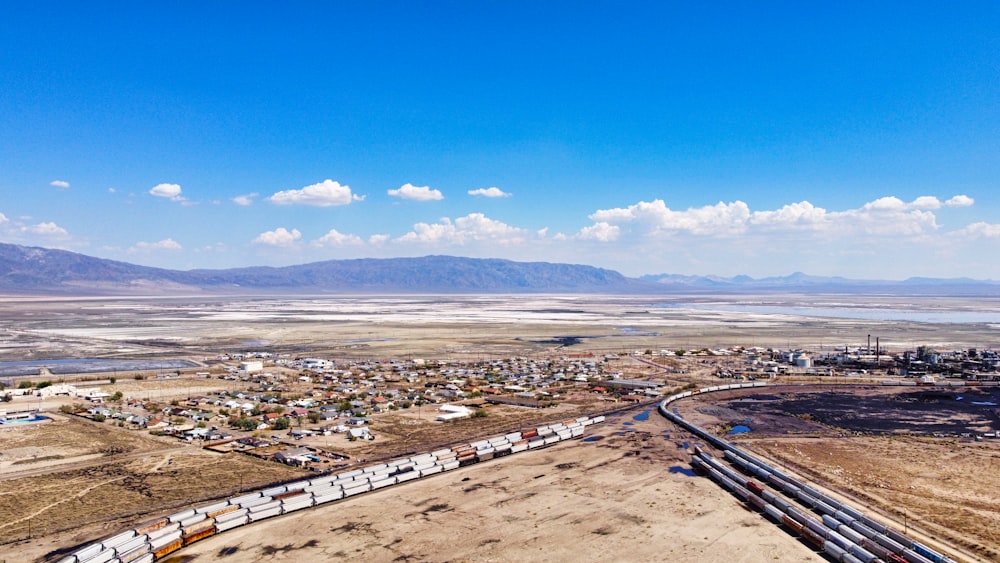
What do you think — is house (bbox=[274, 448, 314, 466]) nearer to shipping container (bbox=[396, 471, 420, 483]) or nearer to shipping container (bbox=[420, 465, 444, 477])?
shipping container (bbox=[396, 471, 420, 483])

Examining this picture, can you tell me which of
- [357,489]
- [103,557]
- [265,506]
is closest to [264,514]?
[265,506]

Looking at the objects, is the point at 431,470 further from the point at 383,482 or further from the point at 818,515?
the point at 818,515

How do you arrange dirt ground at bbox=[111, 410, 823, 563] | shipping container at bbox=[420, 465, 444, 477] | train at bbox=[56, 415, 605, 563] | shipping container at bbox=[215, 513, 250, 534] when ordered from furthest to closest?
shipping container at bbox=[420, 465, 444, 477]
shipping container at bbox=[215, 513, 250, 534]
dirt ground at bbox=[111, 410, 823, 563]
train at bbox=[56, 415, 605, 563]

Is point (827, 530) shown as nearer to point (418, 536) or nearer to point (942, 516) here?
point (942, 516)

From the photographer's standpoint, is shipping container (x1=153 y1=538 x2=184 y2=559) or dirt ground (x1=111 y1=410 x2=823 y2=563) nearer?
shipping container (x1=153 y1=538 x2=184 y2=559)

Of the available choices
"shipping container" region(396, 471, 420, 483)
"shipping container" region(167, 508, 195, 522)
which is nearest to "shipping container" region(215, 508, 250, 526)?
"shipping container" region(167, 508, 195, 522)

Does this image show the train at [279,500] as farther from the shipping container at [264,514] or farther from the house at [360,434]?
the house at [360,434]

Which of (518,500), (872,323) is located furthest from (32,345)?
(872,323)
